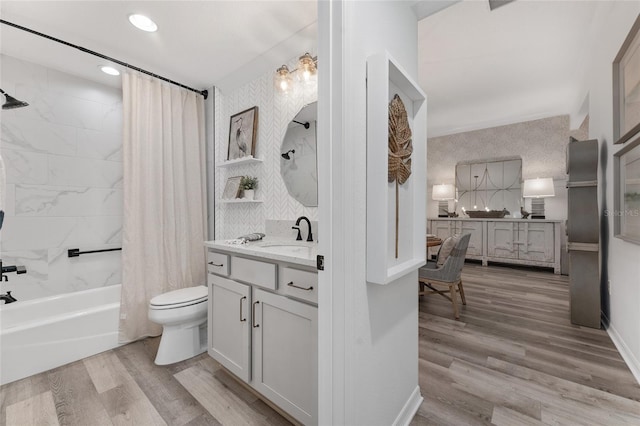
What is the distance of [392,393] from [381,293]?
516mm

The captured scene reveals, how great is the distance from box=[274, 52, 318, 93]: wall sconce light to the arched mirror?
215mm

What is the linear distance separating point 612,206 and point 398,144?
2.25 m

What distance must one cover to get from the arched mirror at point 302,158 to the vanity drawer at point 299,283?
0.77 m

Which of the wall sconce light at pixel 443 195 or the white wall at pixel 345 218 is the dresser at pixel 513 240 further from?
the white wall at pixel 345 218

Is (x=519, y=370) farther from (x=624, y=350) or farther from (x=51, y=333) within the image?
(x=51, y=333)

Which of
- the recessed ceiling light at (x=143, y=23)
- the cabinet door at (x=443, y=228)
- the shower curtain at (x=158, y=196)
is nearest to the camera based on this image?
the recessed ceiling light at (x=143, y=23)

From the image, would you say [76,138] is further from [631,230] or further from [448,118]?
[448,118]

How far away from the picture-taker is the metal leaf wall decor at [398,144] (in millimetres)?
1195

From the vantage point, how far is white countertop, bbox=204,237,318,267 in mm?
1362

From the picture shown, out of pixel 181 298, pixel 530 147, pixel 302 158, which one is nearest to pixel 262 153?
pixel 302 158

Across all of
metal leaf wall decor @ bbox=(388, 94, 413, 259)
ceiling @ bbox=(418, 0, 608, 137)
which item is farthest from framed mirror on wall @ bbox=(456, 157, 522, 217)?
metal leaf wall decor @ bbox=(388, 94, 413, 259)

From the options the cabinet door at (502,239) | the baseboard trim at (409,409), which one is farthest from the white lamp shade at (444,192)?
the baseboard trim at (409,409)

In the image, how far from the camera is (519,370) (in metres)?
1.90

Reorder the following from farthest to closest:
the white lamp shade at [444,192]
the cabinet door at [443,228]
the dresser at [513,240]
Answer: the white lamp shade at [444,192] < the cabinet door at [443,228] < the dresser at [513,240]
